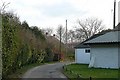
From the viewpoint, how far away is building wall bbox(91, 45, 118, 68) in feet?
105

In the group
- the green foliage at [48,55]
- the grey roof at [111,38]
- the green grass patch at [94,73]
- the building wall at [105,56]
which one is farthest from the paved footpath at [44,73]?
the green foliage at [48,55]

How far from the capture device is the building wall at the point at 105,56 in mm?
31875

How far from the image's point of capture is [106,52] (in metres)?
32.7

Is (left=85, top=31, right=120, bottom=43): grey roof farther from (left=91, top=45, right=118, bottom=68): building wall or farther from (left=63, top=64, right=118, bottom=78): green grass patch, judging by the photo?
(left=63, top=64, right=118, bottom=78): green grass patch

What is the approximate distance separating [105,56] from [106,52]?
44 centimetres

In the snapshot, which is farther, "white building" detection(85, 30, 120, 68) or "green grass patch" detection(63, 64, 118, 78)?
"white building" detection(85, 30, 120, 68)

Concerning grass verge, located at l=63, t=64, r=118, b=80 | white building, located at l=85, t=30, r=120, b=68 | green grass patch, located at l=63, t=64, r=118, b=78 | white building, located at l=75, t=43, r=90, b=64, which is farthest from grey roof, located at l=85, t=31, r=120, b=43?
white building, located at l=75, t=43, r=90, b=64

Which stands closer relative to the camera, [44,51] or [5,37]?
[5,37]

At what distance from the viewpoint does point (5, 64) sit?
18641 mm

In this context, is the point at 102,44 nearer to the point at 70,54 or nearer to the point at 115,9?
the point at 115,9

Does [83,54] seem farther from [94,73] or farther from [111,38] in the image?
[94,73]

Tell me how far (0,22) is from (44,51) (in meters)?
37.9

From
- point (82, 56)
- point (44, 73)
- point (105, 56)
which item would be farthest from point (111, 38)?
point (82, 56)

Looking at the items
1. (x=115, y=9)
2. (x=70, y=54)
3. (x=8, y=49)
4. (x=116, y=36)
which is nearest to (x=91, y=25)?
(x=70, y=54)
